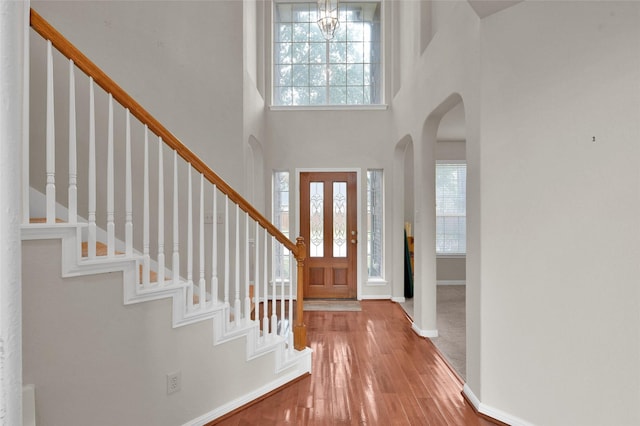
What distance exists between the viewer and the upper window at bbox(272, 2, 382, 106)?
577 centimetres

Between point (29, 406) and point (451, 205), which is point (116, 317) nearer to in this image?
point (29, 406)

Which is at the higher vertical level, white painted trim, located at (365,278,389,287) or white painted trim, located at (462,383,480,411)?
white painted trim, located at (365,278,389,287)

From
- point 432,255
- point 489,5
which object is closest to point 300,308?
point 432,255

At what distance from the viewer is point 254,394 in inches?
98.7

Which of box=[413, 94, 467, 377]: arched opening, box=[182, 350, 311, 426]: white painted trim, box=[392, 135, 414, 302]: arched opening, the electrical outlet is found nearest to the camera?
the electrical outlet

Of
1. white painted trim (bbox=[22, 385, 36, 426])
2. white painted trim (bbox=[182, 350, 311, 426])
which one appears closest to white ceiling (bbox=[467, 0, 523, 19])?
white painted trim (bbox=[182, 350, 311, 426])

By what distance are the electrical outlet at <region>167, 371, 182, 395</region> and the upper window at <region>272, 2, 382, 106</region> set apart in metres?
4.61

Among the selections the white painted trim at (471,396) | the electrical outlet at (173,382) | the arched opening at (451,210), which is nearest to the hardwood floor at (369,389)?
the white painted trim at (471,396)

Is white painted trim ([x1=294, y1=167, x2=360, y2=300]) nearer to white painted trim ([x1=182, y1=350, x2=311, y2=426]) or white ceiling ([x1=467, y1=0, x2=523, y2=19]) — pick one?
white painted trim ([x1=182, y1=350, x2=311, y2=426])

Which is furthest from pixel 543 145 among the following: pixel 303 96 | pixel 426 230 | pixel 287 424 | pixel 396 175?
pixel 303 96

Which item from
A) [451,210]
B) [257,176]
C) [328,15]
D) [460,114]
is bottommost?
[451,210]

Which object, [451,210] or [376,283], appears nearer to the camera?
[376,283]

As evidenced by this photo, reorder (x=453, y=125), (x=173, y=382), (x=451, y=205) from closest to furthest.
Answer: (x=173, y=382)
(x=453, y=125)
(x=451, y=205)

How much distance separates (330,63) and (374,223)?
2.73 m
